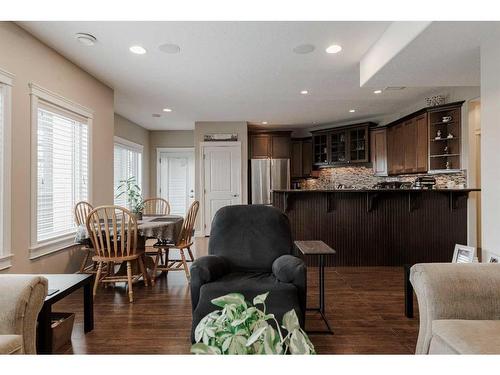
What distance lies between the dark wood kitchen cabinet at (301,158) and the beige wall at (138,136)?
145 inches

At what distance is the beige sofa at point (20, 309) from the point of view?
4.81 ft

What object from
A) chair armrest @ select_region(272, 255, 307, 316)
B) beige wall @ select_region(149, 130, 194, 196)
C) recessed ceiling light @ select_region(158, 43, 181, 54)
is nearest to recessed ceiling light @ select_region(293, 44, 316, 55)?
recessed ceiling light @ select_region(158, 43, 181, 54)

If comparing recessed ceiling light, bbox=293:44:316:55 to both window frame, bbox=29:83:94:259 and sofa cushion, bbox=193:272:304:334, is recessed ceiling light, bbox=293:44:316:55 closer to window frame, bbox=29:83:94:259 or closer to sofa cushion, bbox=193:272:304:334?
sofa cushion, bbox=193:272:304:334

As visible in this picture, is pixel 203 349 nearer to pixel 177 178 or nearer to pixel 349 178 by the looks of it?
pixel 349 178

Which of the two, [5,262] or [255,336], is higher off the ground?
[255,336]

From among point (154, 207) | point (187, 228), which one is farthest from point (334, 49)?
point (154, 207)

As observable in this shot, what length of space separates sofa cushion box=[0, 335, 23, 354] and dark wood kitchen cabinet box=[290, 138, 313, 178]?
22.8ft

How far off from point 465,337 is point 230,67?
3.47 meters

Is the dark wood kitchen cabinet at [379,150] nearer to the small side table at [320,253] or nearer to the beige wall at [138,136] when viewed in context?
the small side table at [320,253]

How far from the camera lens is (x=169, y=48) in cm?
330

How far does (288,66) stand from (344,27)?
1.05 metres

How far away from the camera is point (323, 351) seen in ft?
6.89

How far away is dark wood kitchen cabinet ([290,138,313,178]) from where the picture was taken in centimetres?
796
